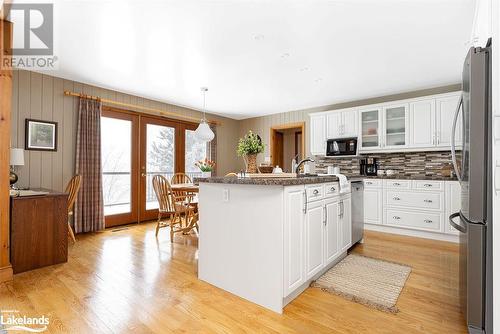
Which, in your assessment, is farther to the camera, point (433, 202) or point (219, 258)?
point (433, 202)

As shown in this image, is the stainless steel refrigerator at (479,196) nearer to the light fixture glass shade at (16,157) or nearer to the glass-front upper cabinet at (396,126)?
the glass-front upper cabinet at (396,126)

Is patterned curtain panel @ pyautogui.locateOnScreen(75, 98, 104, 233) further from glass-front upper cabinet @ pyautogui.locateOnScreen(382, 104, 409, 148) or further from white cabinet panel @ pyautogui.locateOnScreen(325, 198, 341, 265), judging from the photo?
glass-front upper cabinet @ pyautogui.locateOnScreen(382, 104, 409, 148)

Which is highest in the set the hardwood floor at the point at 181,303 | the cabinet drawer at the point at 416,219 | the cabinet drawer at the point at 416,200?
the cabinet drawer at the point at 416,200

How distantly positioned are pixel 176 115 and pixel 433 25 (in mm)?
4374

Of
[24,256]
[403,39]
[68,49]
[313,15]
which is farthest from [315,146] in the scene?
[24,256]

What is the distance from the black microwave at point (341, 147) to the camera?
4.63 m

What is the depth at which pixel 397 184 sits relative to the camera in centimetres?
403

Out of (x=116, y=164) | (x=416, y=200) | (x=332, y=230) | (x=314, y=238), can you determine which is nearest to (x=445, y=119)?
(x=416, y=200)

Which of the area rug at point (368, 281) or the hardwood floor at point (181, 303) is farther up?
the area rug at point (368, 281)

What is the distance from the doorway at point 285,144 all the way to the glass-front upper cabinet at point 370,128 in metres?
1.48

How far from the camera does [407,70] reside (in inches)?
138

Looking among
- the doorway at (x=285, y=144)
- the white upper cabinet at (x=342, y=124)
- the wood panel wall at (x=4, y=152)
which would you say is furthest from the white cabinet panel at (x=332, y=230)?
the doorway at (x=285, y=144)

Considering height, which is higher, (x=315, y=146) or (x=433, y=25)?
(x=433, y=25)

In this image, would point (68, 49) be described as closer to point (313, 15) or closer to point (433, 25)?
point (313, 15)
